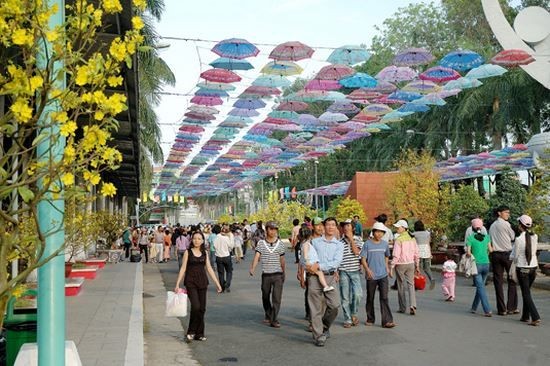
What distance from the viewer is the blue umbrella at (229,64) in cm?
1955

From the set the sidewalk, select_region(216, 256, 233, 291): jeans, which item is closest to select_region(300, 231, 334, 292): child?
the sidewalk

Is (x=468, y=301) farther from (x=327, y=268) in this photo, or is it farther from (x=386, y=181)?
(x=386, y=181)

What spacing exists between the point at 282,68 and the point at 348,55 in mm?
1932

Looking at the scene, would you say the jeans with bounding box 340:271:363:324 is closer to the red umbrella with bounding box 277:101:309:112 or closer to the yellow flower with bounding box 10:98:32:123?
the yellow flower with bounding box 10:98:32:123

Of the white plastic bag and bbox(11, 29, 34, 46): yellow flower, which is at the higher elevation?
bbox(11, 29, 34, 46): yellow flower

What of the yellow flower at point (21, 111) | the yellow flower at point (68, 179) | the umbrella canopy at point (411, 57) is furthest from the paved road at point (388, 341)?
the umbrella canopy at point (411, 57)

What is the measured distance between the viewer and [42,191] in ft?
13.9

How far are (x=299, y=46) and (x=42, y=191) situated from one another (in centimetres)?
1483

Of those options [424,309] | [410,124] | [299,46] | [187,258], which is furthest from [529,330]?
[410,124]

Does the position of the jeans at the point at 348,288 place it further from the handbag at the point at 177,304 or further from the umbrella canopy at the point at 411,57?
the umbrella canopy at the point at 411,57

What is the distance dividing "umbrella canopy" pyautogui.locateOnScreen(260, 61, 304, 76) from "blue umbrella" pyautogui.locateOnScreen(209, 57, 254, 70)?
0.57 m

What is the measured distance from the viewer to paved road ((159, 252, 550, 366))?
8406mm

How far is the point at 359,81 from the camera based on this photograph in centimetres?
2058

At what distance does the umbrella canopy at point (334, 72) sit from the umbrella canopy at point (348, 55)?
23 centimetres
